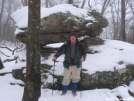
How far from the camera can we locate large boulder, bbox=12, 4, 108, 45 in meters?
7.76

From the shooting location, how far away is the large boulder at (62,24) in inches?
305

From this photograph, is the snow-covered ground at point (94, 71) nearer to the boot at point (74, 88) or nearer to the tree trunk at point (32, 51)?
the boot at point (74, 88)

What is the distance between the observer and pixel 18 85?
7059 mm

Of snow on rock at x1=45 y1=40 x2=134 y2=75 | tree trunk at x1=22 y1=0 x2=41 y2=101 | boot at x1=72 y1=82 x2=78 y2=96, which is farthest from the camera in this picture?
snow on rock at x1=45 y1=40 x2=134 y2=75

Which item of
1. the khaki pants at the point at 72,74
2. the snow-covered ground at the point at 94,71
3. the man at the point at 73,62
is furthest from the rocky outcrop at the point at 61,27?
the khaki pants at the point at 72,74

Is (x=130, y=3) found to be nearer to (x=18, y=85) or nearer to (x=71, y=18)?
(x=71, y=18)

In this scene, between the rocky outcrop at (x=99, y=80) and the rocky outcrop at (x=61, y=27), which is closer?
the rocky outcrop at (x=99, y=80)

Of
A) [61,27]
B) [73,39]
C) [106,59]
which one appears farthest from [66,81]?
[61,27]

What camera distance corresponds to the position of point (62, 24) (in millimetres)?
7754

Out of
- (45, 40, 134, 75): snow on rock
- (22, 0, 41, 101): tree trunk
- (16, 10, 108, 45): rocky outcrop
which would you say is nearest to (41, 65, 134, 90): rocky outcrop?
(45, 40, 134, 75): snow on rock

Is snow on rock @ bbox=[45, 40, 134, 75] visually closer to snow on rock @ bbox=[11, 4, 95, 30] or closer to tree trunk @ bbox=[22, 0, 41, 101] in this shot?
tree trunk @ bbox=[22, 0, 41, 101]

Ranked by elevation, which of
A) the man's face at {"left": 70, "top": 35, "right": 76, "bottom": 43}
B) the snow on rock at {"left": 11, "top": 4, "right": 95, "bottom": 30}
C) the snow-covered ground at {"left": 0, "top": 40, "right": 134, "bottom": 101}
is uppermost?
the snow on rock at {"left": 11, "top": 4, "right": 95, "bottom": 30}

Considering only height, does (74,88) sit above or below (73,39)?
below

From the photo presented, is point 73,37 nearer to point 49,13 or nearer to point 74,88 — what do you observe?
point 74,88
